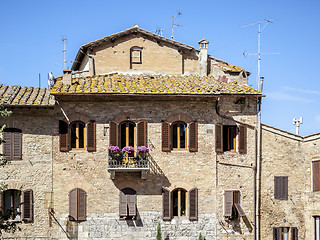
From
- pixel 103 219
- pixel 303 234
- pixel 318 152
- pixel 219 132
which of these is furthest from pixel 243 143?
pixel 103 219

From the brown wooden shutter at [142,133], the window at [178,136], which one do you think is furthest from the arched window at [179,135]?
the brown wooden shutter at [142,133]

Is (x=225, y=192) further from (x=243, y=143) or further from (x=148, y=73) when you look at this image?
(x=148, y=73)

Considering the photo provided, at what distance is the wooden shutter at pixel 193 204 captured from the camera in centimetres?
2416

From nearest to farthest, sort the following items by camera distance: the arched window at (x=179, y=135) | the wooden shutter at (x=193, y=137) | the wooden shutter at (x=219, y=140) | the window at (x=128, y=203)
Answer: the window at (x=128, y=203) < the wooden shutter at (x=193, y=137) < the wooden shutter at (x=219, y=140) < the arched window at (x=179, y=135)

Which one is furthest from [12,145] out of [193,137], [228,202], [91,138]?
[228,202]

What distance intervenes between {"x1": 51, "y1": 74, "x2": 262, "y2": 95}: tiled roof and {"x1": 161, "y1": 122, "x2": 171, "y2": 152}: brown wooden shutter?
145cm

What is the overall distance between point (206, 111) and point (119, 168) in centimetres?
466

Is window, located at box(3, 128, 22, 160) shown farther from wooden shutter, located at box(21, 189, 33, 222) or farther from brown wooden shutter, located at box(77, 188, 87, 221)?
brown wooden shutter, located at box(77, 188, 87, 221)

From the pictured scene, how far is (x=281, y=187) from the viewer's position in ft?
82.1

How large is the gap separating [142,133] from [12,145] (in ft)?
18.3

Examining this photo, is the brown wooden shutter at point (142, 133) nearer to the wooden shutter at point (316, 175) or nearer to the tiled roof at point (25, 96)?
the tiled roof at point (25, 96)

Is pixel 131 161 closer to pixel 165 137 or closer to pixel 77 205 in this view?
pixel 165 137

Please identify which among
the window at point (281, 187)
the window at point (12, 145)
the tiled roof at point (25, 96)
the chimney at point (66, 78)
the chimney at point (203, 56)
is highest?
the chimney at point (203, 56)

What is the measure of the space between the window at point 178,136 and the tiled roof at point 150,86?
149 cm
